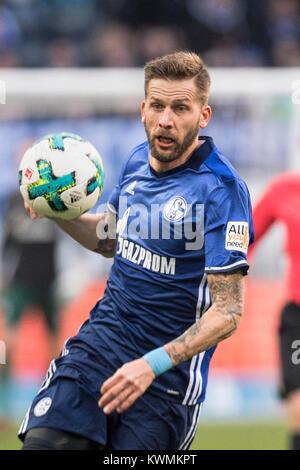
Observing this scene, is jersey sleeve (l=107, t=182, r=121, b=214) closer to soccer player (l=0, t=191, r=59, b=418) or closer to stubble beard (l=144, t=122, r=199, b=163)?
stubble beard (l=144, t=122, r=199, b=163)

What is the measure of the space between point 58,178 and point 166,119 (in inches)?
26.1

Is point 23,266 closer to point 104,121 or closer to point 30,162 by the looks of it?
point 104,121

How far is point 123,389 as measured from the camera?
470cm

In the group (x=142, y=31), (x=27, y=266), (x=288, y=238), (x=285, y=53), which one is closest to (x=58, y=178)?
(x=288, y=238)

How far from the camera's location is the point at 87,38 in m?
14.1

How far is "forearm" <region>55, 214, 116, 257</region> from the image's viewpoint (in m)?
5.87

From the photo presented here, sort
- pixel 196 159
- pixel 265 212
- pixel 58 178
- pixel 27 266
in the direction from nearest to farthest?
pixel 196 159
pixel 58 178
pixel 265 212
pixel 27 266

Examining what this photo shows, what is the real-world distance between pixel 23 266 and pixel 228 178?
22.3ft

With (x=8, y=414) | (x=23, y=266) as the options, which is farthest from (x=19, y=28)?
(x=8, y=414)

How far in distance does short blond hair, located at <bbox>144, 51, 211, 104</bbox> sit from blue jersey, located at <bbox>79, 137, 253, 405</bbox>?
0.98 ft
